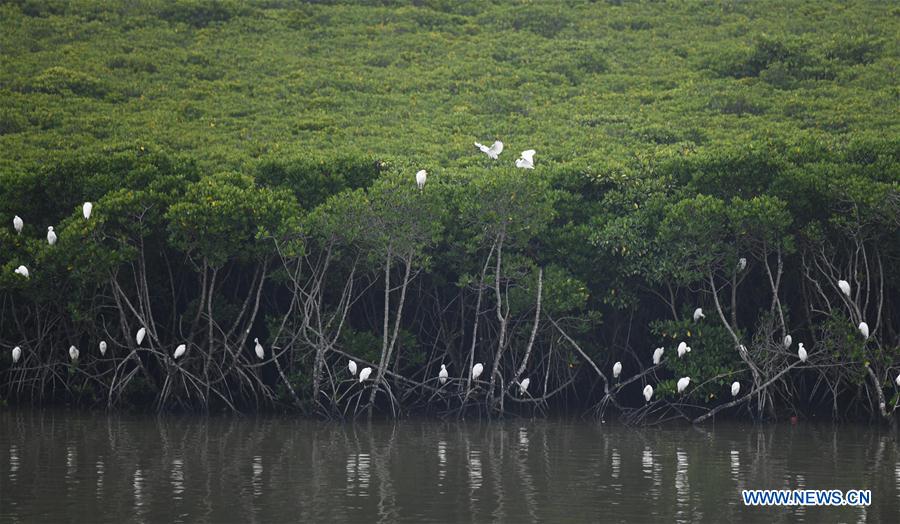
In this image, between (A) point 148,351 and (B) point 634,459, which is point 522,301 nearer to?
(B) point 634,459

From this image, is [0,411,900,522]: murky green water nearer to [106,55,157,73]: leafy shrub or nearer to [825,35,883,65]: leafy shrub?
[106,55,157,73]: leafy shrub

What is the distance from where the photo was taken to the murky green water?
42.1 ft

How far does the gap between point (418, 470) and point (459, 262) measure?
6620 millimetres

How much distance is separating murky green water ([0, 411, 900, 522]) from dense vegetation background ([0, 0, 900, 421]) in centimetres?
112

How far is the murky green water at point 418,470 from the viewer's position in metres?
12.8

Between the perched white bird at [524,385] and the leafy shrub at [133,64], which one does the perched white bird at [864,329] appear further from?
the leafy shrub at [133,64]

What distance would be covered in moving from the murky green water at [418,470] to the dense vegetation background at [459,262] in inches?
44.0

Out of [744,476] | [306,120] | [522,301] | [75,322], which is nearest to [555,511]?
[744,476]

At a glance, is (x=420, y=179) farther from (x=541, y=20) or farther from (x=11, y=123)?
(x=541, y=20)

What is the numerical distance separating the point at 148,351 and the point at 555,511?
1079 centimetres

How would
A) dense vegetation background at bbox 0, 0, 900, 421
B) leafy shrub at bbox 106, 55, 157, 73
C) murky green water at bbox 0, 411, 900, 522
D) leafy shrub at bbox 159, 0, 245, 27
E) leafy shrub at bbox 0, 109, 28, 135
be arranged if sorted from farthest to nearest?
leafy shrub at bbox 159, 0, 245, 27 < leafy shrub at bbox 106, 55, 157, 73 < leafy shrub at bbox 0, 109, 28, 135 < dense vegetation background at bbox 0, 0, 900, 421 < murky green water at bbox 0, 411, 900, 522

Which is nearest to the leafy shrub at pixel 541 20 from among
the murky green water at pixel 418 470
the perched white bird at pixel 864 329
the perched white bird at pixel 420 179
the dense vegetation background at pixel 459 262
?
the dense vegetation background at pixel 459 262

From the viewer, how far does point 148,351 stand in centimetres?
2166

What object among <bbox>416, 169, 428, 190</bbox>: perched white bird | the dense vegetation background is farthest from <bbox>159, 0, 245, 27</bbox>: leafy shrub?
<bbox>416, 169, 428, 190</bbox>: perched white bird
